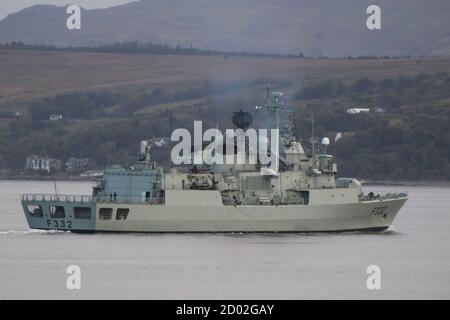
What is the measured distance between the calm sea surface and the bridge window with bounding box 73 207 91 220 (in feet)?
2.90

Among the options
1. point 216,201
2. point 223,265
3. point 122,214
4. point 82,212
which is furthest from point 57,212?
point 223,265

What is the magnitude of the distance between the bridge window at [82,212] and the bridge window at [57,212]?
55 cm

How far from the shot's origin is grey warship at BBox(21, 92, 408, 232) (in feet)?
177

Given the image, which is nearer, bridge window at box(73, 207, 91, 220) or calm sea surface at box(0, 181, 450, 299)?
calm sea surface at box(0, 181, 450, 299)

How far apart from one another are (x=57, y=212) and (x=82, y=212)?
1.16 meters

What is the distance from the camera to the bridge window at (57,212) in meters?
54.6

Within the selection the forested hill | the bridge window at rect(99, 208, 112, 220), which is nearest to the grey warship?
the bridge window at rect(99, 208, 112, 220)

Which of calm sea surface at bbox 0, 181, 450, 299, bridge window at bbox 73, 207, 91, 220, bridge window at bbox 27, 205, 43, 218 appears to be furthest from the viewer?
bridge window at bbox 27, 205, 43, 218

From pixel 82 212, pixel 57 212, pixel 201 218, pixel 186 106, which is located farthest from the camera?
pixel 186 106

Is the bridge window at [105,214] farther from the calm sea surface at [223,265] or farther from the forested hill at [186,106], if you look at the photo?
the forested hill at [186,106]

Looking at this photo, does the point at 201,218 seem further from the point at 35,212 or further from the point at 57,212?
the point at 35,212

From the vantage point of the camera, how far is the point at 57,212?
180ft

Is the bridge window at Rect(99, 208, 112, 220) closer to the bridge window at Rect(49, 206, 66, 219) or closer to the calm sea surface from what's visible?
the calm sea surface

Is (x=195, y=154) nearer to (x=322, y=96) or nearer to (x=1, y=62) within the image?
(x=322, y=96)
